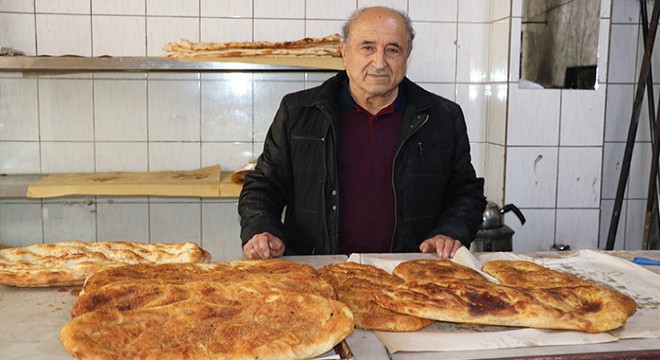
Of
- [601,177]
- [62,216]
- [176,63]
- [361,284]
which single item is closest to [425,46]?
[601,177]

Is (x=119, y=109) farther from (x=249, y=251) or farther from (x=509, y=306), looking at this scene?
(x=509, y=306)

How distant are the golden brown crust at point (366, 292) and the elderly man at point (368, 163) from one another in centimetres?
65

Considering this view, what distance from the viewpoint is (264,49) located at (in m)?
3.22

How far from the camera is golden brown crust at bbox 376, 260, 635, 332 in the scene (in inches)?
50.2

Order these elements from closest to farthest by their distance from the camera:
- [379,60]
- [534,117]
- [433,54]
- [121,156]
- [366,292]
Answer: [366,292] → [379,60] → [534,117] → [121,156] → [433,54]

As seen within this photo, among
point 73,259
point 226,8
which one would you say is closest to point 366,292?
point 73,259

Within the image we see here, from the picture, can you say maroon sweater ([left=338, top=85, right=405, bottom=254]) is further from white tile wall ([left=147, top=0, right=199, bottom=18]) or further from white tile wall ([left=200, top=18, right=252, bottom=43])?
white tile wall ([left=147, top=0, right=199, bottom=18])

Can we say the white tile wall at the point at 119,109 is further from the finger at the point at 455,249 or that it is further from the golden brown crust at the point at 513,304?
the golden brown crust at the point at 513,304

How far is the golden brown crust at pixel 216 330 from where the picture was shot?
1104mm

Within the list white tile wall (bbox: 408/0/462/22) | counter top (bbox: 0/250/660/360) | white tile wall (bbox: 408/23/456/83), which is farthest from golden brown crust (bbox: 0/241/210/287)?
white tile wall (bbox: 408/0/462/22)

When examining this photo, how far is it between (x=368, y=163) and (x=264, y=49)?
1.13 meters

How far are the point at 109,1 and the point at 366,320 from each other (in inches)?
115

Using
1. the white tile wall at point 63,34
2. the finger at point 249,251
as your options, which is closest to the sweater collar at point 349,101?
the finger at point 249,251

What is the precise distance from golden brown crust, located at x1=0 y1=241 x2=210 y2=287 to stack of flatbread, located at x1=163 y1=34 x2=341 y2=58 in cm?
163
